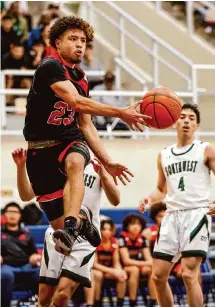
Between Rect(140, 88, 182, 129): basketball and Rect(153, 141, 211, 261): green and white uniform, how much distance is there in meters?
1.57

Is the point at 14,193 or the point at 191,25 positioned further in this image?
the point at 191,25

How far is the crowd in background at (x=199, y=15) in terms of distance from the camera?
17.4 metres

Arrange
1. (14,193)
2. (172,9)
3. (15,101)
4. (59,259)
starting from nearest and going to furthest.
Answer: (59,259)
(14,193)
(15,101)
(172,9)

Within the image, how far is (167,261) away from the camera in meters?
9.22

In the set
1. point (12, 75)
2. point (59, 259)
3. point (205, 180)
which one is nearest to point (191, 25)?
point (12, 75)

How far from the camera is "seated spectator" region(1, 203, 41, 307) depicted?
11547 mm

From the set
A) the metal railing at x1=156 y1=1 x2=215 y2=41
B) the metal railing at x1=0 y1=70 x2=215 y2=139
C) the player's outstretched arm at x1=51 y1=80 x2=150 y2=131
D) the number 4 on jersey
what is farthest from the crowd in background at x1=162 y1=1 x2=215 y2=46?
the player's outstretched arm at x1=51 y1=80 x2=150 y2=131

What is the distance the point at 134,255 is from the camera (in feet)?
39.3

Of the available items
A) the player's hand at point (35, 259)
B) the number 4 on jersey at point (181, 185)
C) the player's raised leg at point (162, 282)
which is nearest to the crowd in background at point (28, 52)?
the player's hand at point (35, 259)

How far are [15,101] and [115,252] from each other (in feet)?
11.6

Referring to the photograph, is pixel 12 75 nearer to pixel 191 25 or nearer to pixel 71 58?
pixel 191 25

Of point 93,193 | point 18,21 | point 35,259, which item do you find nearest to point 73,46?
point 93,193

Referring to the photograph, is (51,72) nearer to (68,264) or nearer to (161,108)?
(161,108)

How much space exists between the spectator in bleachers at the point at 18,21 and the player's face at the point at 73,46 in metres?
8.06
